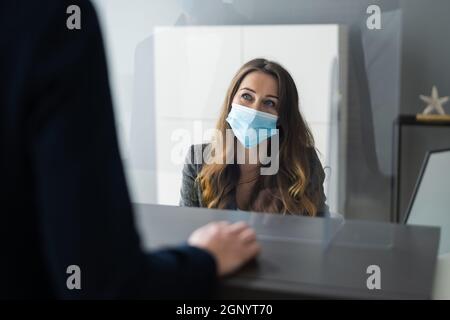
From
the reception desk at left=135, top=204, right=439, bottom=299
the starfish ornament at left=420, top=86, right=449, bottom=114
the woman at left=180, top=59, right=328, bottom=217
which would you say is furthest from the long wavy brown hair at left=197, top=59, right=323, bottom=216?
the starfish ornament at left=420, top=86, right=449, bottom=114

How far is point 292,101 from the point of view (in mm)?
918

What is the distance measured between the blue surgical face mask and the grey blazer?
6 cm

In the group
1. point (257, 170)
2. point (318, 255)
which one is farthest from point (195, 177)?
point (318, 255)

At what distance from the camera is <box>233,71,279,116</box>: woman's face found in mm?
888

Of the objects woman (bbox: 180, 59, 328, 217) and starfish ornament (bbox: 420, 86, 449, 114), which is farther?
starfish ornament (bbox: 420, 86, 449, 114)

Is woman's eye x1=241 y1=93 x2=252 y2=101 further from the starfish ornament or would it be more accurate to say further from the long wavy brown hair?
the starfish ornament

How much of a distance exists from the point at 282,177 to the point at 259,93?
0.15 meters

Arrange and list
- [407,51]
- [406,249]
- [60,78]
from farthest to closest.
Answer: [407,51] < [406,249] < [60,78]

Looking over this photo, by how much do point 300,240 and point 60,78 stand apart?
1.09 ft

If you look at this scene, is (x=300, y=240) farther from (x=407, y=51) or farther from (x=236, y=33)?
(x=407, y=51)

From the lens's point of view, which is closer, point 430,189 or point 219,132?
point 219,132

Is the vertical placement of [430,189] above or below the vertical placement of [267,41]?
below

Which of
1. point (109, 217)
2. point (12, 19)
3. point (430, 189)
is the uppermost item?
point (12, 19)
